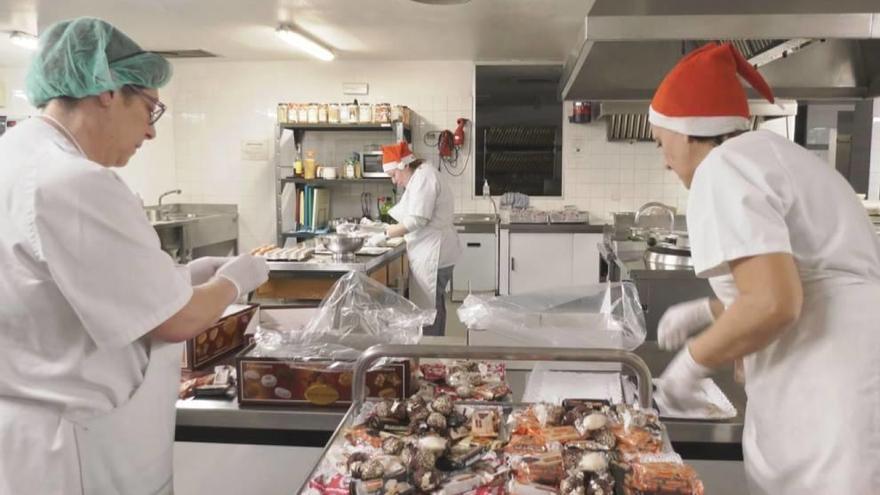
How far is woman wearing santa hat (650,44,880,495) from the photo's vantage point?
113 cm

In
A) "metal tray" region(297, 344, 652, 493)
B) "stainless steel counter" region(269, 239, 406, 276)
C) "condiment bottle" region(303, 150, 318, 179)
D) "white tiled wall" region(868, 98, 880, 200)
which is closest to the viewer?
"metal tray" region(297, 344, 652, 493)

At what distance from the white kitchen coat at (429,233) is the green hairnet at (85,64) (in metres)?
3.22

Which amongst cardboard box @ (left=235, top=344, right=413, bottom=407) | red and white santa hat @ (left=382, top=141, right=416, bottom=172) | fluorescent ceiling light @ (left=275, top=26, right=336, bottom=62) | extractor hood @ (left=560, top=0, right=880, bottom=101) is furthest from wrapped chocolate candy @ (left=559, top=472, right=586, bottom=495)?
fluorescent ceiling light @ (left=275, top=26, right=336, bottom=62)

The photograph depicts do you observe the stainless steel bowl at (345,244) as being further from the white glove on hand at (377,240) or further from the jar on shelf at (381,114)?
the jar on shelf at (381,114)

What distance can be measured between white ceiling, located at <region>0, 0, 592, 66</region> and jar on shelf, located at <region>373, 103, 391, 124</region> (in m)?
0.53

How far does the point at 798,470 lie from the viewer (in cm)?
122

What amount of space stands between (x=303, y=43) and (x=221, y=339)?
13.2 feet

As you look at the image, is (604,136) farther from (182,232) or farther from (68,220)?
(68,220)

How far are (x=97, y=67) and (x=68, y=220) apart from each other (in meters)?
0.34

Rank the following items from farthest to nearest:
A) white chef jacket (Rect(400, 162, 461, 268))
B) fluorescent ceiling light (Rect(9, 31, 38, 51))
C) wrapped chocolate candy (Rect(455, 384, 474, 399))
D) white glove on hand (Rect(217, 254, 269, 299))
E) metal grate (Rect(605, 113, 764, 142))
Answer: metal grate (Rect(605, 113, 764, 142)) < fluorescent ceiling light (Rect(9, 31, 38, 51)) < white chef jacket (Rect(400, 162, 461, 268)) < wrapped chocolate candy (Rect(455, 384, 474, 399)) < white glove on hand (Rect(217, 254, 269, 299))

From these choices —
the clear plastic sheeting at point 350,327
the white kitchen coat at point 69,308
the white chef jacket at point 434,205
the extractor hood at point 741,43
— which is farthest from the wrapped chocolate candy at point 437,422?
the white chef jacket at point 434,205

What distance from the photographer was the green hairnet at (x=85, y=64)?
125 cm

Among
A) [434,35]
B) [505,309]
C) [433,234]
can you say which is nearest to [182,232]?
[433,234]

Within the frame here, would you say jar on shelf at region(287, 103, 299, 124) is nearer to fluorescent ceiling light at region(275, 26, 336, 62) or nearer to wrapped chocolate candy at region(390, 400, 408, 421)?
fluorescent ceiling light at region(275, 26, 336, 62)
